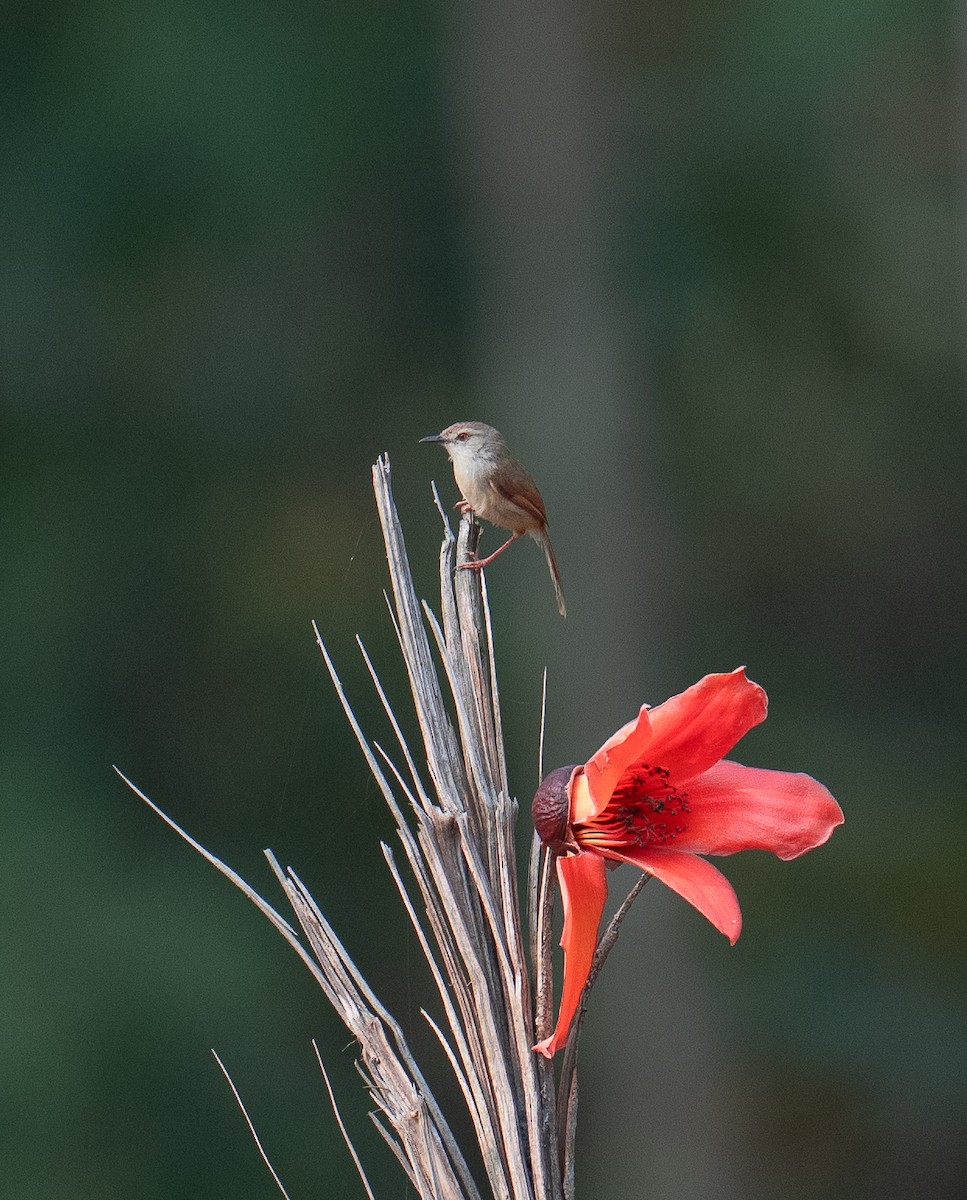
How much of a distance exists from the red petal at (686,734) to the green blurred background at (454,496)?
4.01 meters

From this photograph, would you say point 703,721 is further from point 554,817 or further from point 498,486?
point 498,486

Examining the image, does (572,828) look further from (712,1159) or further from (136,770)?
(712,1159)

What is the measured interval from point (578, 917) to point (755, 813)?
114 millimetres

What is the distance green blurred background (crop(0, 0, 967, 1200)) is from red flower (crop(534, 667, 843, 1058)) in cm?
399

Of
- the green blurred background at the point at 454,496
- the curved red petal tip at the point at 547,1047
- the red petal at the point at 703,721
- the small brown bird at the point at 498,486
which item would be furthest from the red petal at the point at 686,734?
the green blurred background at the point at 454,496

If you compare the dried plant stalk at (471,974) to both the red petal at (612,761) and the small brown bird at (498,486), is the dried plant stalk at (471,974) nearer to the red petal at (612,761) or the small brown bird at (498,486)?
the red petal at (612,761)

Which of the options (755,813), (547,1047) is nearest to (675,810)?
(755,813)

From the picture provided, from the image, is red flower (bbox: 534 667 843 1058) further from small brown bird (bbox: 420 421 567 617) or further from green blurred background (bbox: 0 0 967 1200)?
green blurred background (bbox: 0 0 967 1200)

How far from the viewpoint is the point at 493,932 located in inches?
34.5

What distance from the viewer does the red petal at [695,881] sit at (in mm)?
812

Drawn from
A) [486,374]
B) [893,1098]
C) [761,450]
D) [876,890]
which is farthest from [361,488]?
[893,1098]

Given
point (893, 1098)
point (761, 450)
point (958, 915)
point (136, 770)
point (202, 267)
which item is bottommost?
point (893, 1098)

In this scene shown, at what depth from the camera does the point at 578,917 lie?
0.85 m

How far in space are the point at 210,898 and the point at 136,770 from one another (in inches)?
18.9
